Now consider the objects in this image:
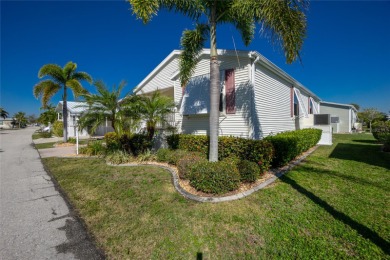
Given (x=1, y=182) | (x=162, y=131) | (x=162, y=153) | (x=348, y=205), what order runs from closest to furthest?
(x=348, y=205)
(x=1, y=182)
(x=162, y=153)
(x=162, y=131)

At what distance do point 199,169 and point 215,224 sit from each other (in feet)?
5.85

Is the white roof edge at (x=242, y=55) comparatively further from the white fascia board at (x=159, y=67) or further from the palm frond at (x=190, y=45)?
the palm frond at (x=190, y=45)

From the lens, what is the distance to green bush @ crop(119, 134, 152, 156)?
9884 mm

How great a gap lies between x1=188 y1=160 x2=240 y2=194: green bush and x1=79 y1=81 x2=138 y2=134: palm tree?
5716 mm

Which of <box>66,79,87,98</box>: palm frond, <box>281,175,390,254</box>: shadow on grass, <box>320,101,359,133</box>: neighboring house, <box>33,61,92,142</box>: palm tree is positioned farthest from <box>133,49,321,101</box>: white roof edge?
<box>320,101,359,133</box>: neighboring house

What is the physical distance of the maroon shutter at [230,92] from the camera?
8797 millimetres

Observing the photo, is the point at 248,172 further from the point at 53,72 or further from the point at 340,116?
Result: the point at 340,116

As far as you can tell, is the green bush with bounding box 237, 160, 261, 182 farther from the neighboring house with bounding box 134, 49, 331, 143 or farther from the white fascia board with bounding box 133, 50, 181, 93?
the white fascia board with bounding box 133, 50, 181, 93

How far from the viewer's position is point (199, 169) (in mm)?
5168

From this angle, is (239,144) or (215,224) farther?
(239,144)

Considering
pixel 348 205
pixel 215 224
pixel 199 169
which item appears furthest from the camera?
pixel 199 169

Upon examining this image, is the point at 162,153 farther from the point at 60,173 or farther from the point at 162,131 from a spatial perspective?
the point at 60,173

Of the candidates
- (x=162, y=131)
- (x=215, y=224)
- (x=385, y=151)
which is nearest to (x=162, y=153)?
(x=162, y=131)

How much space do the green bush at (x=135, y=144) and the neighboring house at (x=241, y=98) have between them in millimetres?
2318
